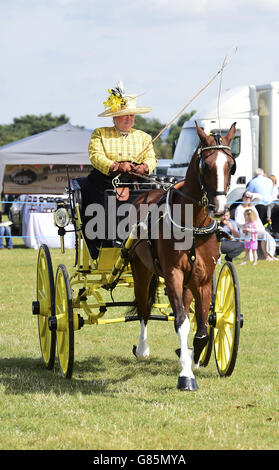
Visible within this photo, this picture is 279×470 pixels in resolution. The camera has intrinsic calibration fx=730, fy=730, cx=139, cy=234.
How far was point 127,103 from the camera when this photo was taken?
654cm

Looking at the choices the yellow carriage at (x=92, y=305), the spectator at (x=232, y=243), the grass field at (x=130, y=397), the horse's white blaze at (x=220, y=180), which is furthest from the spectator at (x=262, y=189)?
the horse's white blaze at (x=220, y=180)

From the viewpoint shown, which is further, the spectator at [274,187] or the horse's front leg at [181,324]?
the spectator at [274,187]

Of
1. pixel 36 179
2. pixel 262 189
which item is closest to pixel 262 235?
pixel 262 189

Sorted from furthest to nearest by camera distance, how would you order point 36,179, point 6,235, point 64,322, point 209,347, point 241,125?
point 36,179 < point 6,235 < point 241,125 < point 209,347 < point 64,322

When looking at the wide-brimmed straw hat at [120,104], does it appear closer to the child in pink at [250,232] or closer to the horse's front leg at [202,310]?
the horse's front leg at [202,310]

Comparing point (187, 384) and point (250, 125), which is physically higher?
point (250, 125)

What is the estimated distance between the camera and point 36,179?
2325 cm

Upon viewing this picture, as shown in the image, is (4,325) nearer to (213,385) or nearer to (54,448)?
(213,385)

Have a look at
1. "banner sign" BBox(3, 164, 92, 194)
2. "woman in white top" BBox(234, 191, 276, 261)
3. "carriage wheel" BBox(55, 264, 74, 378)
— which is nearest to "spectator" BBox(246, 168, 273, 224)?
"woman in white top" BBox(234, 191, 276, 261)

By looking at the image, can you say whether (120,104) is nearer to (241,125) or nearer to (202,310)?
(202,310)

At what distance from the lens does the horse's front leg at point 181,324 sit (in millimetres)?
5402

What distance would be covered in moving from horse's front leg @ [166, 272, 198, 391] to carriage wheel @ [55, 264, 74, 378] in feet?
2.81

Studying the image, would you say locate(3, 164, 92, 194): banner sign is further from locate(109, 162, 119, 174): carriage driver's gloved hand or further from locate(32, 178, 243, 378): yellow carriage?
locate(109, 162, 119, 174): carriage driver's gloved hand

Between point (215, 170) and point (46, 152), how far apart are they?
1532 centimetres
